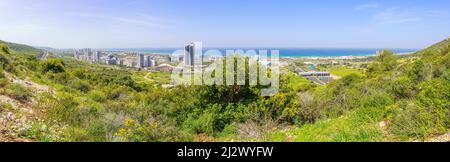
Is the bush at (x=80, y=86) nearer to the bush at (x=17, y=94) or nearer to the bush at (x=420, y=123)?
the bush at (x=17, y=94)

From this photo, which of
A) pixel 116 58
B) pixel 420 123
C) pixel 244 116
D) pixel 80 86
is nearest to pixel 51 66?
pixel 80 86

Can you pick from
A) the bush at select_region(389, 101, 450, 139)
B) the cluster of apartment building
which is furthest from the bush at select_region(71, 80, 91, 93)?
the cluster of apartment building

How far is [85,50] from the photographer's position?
124 feet

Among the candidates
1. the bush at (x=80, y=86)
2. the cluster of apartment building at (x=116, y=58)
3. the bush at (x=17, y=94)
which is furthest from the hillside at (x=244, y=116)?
the cluster of apartment building at (x=116, y=58)

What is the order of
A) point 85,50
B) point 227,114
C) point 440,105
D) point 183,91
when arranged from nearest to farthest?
1. point 440,105
2. point 227,114
3. point 183,91
4. point 85,50

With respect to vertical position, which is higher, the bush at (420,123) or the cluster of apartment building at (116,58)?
the cluster of apartment building at (116,58)

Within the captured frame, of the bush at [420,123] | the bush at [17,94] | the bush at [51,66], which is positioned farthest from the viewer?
the bush at [51,66]

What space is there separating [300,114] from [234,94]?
1795mm

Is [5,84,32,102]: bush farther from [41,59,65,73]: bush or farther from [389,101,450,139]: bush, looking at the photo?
[41,59,65,73]: bush

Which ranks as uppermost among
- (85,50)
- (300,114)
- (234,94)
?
(85,50)

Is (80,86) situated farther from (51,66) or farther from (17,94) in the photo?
(17,94)
